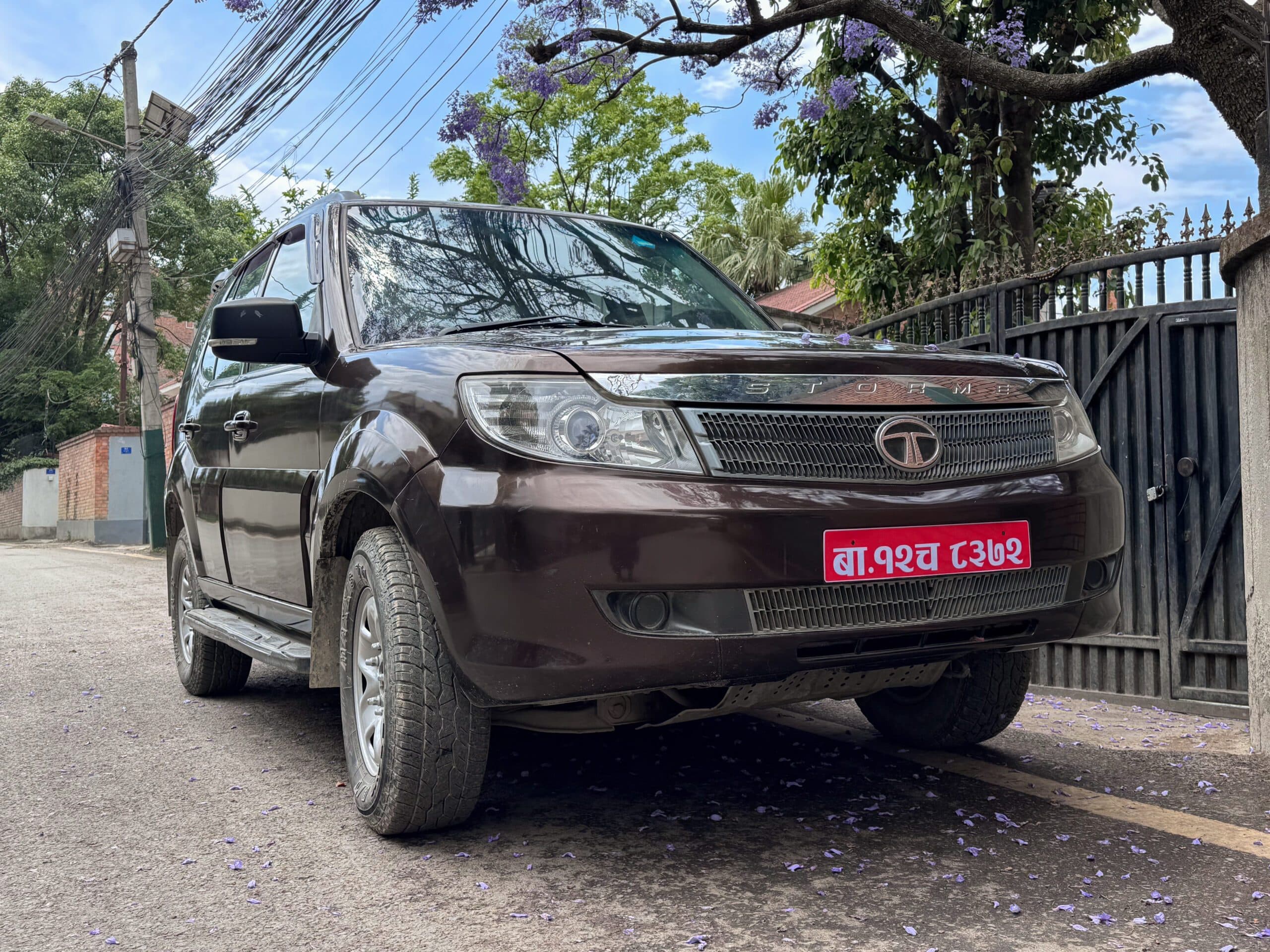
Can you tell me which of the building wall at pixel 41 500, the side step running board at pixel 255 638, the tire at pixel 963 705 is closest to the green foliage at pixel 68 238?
the building wall at pixel 41 500

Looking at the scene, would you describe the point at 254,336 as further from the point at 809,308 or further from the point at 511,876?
the point at 809,308

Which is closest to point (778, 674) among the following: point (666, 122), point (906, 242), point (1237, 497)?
point (1237, 497)

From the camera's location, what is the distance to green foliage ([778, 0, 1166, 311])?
33.8ft

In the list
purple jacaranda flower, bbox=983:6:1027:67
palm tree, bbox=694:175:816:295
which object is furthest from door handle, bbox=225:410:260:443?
palm tree, bbox=694:175:816:295

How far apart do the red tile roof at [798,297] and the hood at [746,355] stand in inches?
861

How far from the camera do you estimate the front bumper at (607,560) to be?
101 inches

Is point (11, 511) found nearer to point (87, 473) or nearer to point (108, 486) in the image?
point (87, 473)

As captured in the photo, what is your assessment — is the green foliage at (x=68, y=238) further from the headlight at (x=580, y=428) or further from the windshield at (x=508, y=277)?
the headlight at (x=580, y=428)

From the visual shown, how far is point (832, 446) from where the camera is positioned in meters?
2.75

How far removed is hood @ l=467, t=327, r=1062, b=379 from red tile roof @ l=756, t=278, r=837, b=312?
21866 mm

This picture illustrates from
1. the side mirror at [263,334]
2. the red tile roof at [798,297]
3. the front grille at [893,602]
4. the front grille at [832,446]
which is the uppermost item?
the red tile roof at [798,297]

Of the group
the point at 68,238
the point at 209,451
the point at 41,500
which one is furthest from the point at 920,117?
the point at 41,500

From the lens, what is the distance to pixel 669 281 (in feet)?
13.8

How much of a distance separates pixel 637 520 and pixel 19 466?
123 feet
